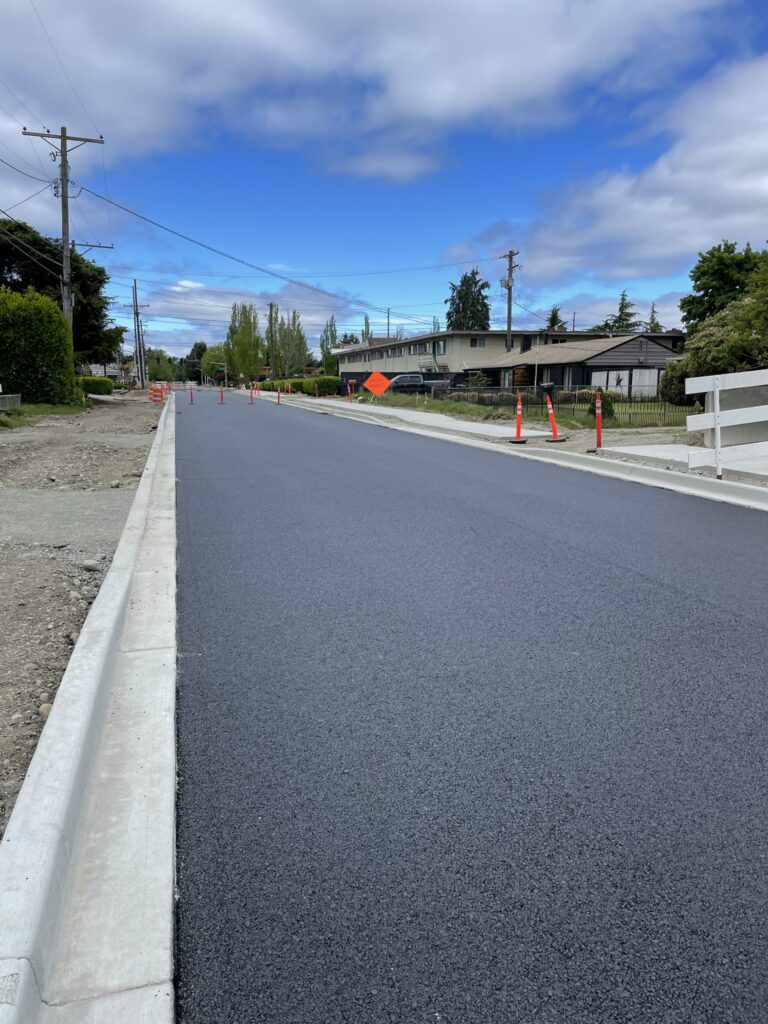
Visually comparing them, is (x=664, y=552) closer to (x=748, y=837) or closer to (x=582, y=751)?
(x=582, y=751)

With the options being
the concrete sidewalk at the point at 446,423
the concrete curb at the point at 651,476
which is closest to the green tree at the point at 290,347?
the concrete sidewalk at the point at 446,423

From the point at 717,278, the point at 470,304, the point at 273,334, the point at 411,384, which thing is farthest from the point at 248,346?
the point at 717,278

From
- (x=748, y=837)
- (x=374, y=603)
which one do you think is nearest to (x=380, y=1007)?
(x=748, y=837)

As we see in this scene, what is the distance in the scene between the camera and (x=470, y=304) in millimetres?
100312

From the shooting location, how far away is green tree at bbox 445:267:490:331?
328 feet

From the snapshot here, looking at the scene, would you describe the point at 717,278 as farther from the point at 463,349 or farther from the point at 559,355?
the point at 463,349

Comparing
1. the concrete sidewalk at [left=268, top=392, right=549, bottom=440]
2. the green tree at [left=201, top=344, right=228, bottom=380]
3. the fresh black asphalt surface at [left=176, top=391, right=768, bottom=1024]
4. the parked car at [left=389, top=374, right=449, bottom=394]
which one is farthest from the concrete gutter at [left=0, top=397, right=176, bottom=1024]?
the green tree at [left=201, top=344, right=228, bottom=380]

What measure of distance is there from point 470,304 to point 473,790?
10197 centimetres

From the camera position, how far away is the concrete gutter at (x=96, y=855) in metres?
2.05

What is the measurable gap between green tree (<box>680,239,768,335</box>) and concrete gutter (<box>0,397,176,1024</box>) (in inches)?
1759

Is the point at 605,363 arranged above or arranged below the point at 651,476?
above

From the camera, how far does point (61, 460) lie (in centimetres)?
1449

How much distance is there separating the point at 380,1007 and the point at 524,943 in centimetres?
48

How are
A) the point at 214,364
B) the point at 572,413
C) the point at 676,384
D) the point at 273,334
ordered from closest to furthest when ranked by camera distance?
the point at 572,413
the point at 676,384
the point at 273,334
the point at 214,364
